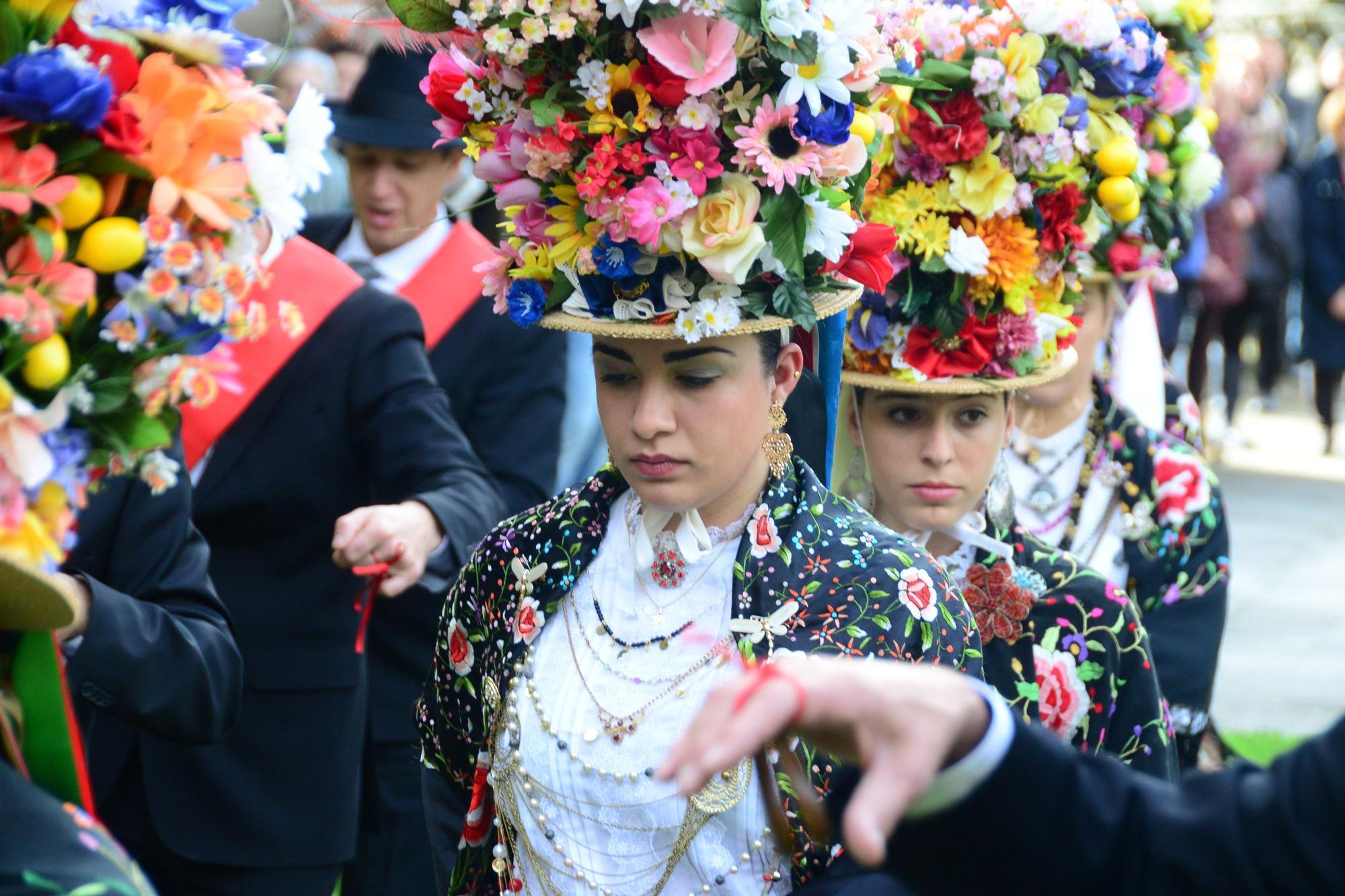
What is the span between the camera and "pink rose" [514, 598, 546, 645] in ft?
9.41

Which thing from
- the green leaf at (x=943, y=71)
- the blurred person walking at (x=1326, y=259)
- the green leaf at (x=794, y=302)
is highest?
the green leaf at (x=943, y=71)

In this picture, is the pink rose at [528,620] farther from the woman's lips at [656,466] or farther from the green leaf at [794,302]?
the green leaf at [794,302]

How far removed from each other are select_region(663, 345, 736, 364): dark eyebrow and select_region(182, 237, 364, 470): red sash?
1.20 meters

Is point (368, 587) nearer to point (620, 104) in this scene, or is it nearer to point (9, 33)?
point (620, 104)

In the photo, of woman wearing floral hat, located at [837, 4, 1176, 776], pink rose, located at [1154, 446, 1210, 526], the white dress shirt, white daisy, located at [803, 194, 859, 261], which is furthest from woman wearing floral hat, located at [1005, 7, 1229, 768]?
the white dress shirt

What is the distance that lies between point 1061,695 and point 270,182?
2.02 m

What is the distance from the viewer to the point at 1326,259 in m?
11.6

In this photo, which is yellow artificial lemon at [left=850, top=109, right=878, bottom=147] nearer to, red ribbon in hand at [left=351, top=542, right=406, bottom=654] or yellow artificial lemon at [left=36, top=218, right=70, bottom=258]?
red ribbon in hand at [left=351, top=542, right=406, bottom=654]

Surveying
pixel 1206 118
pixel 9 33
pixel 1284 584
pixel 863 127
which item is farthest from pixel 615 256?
pixel 1284 584

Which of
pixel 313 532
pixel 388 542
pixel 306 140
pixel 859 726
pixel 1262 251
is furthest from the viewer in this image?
pixel 1262 251

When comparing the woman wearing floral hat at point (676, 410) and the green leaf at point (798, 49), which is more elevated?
the green leaf at point (798, 49)

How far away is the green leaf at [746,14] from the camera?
259 cm

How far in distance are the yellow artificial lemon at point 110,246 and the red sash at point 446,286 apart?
2.82m

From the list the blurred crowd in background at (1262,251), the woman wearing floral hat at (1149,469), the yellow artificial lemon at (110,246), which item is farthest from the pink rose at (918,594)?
the blurred crowd in background at (1262,251)
